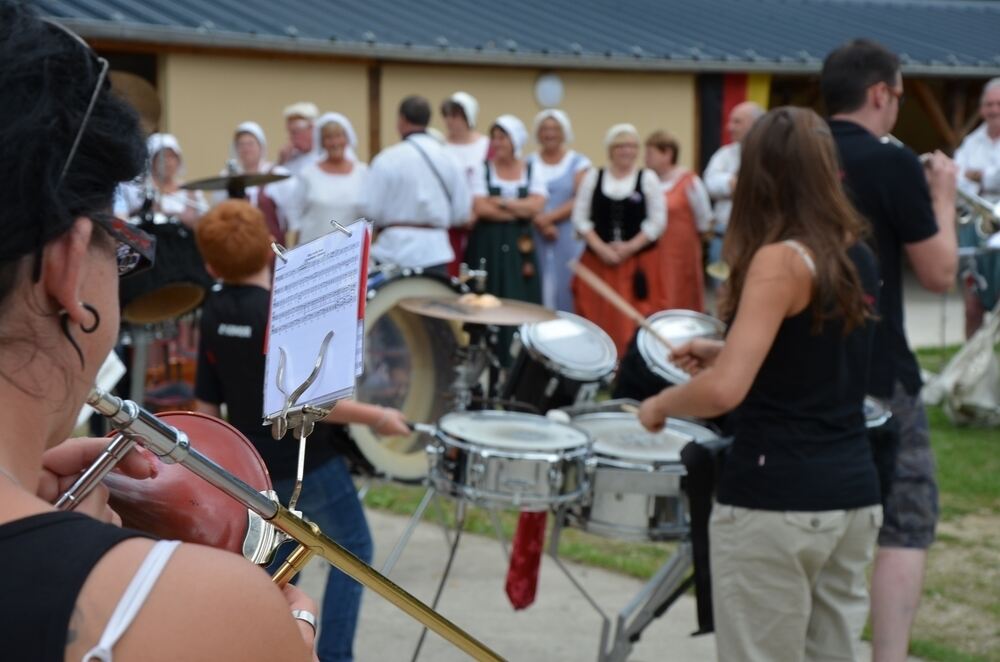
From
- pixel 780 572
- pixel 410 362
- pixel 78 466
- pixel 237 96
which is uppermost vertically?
pixel 78 466

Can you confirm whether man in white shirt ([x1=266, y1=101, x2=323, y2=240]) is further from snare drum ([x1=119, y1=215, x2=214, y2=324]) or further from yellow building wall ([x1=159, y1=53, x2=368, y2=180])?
snare drum ([x1=119, y1=215, x2=214, y2=324])

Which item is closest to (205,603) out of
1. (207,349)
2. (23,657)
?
(23,657)

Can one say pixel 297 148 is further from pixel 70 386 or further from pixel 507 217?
pixel 70 386

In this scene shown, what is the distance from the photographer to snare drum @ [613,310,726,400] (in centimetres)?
441

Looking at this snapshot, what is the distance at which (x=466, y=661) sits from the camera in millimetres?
4363

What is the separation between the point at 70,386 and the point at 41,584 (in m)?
0.25

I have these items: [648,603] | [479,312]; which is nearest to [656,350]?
[479,312]

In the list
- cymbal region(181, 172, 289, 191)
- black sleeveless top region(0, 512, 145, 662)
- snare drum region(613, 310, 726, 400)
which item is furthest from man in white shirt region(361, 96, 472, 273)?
black sleeveless top region(0, 512, 145, 662)

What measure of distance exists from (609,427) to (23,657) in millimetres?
3303

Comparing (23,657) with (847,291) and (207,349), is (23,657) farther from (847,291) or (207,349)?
(207,349)

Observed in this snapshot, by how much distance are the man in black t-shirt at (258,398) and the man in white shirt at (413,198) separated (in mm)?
3920

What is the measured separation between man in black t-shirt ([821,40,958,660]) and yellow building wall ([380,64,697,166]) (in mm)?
8396

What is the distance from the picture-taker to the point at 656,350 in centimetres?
444

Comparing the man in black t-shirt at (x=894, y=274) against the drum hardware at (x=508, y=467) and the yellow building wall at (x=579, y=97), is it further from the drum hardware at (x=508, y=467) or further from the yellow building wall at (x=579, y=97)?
the yellow building wall at (x=579, y=97)
